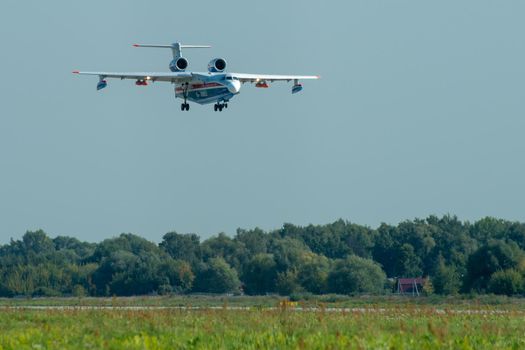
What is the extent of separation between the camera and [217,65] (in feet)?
244

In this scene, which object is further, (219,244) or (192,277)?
(219,244)

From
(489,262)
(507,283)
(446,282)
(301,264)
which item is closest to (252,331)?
(507,283)

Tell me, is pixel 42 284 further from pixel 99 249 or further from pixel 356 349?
pixel 356 349

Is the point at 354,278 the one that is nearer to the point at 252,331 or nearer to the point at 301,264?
the point at 301,264

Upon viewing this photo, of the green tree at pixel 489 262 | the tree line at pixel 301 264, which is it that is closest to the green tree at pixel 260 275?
the tree line at pixel 301 264

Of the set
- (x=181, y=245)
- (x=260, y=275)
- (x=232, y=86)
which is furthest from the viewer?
(x=181, y=245)

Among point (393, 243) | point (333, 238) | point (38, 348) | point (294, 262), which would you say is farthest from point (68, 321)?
point (333, 238)

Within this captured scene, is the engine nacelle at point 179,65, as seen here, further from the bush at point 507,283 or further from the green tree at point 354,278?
the bush at point 507,283

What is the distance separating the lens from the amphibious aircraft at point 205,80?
6900cm

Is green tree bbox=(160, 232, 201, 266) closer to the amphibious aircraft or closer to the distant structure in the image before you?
the distant structure

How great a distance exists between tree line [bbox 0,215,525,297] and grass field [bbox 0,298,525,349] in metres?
31.7

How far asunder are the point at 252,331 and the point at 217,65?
4669 cm

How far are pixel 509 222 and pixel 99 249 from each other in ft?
123

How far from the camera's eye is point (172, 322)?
1280 inches
